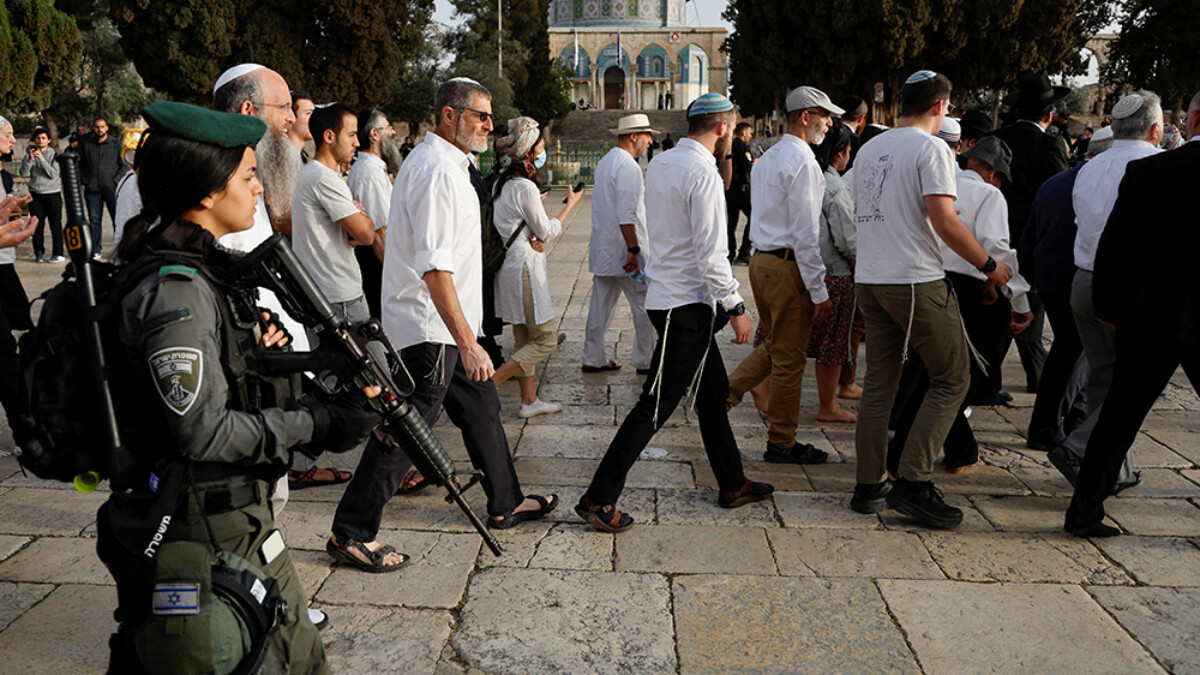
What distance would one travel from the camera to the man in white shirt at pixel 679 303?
13.0ft

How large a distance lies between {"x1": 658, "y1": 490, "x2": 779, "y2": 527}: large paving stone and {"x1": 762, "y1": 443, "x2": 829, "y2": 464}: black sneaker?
63cm

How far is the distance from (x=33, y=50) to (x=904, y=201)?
24352 mm

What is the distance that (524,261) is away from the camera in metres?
5.92

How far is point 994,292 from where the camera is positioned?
4668mm

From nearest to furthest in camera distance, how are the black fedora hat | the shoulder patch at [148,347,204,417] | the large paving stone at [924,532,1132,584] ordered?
the shoulder patch at [148,347,204,417]
the large paving stone at [924,532,1132,584]
the black fedora hat

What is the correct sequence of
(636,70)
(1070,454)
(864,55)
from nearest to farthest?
(1070,454) → (864,55) → (636,70)

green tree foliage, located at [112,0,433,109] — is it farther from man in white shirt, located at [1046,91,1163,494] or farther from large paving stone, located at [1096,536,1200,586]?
large paving stone, located at [1096,536,1200,586]

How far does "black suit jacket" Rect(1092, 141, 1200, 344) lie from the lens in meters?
3.58

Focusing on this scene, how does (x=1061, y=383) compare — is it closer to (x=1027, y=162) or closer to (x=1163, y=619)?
(x=1027, y=162)

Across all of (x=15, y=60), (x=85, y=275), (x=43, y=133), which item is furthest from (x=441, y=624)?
(x=15, y=60)

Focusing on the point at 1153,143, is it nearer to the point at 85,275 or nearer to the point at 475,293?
the point at 475,293

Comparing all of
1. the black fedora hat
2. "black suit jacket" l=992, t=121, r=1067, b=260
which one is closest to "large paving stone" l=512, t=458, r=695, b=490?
"black suit jacket" l=992, t=121, r=1067, b=260

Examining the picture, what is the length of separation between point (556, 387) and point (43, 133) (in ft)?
31.7

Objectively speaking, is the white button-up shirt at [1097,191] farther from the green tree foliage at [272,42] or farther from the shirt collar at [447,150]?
the green tree foliage at [272,42]
